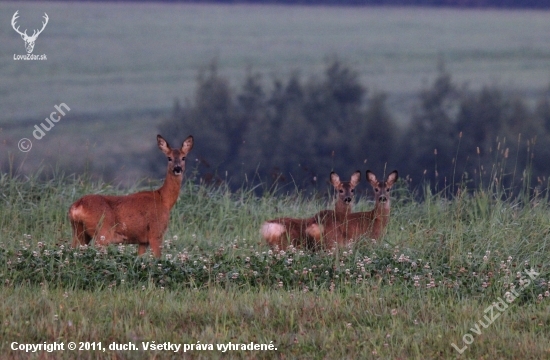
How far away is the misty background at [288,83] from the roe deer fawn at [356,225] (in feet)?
82.2

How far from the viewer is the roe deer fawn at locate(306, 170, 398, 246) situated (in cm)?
847

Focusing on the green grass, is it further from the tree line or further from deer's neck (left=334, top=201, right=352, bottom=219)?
the tree line

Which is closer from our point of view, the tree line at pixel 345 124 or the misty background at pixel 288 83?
the tree line at pixel 345 124

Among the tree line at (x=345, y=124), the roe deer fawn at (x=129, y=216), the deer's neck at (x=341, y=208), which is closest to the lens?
the roe deer fawn at (x=129, y=216)

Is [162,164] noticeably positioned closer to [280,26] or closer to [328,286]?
[280,26]

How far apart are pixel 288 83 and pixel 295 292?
3961 centimetres

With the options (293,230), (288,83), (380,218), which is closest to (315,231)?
(293,230)

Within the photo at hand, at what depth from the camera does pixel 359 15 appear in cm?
4688

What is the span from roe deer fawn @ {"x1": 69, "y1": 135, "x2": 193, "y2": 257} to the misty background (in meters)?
25.4

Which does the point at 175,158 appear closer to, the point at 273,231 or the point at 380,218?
the point at 273,231

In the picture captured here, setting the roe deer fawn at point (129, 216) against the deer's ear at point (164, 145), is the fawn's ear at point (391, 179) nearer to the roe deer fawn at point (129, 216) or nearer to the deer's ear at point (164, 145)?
the roe deer fawn at point (129, 216)

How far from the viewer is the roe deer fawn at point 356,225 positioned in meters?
8.47

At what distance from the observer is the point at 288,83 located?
151ft

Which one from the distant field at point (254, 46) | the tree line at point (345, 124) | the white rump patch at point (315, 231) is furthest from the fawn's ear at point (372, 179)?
the distant field at point (254, 46)
